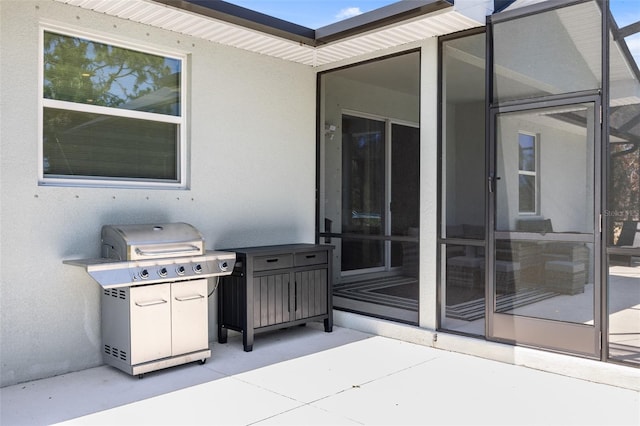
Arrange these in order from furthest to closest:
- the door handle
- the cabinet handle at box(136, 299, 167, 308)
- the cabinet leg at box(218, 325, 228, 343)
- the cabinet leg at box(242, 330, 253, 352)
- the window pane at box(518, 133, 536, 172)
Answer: the cabinet leg at box(218, 325, 228, 343) < the cabinet leg at box(242, 330, 253, 352) < the door handle < the window pane at box(518, 133, 536, 172) < the cabinet handle at box(136, 299, 167, 308)

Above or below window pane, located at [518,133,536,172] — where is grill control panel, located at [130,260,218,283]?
below

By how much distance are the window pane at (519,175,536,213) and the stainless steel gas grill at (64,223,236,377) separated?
255 cm

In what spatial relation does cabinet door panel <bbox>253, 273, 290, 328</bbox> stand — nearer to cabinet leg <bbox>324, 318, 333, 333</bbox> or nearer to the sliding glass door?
cabinet leg <bbox>324, 318, 333, 333</bbox>

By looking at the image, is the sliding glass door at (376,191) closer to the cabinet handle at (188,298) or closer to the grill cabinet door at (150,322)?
the cabinet handle at (188,298)

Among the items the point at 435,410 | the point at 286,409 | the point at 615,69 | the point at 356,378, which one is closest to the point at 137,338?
the point at 286,409

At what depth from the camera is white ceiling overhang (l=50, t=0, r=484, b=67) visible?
4035 mm

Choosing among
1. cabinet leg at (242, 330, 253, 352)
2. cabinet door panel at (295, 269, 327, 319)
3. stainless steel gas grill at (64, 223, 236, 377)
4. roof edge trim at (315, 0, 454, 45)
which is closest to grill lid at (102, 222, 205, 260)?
stainless steel gas grill at (64, 223, 236, 377)

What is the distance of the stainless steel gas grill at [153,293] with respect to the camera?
3750mm

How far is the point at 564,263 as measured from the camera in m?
3.95

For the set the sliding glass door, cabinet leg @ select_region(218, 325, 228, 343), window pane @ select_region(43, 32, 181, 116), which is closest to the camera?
window pane @ select_region(43, 32, 181, 116)

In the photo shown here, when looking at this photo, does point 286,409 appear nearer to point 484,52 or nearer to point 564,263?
point 564,263

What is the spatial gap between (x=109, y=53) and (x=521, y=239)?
379 centimetres

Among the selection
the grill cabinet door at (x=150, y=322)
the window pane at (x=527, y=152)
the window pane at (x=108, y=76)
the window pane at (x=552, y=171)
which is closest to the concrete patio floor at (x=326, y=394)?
the grill cabinet door at (x=150, y=322)

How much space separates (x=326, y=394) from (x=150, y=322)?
145 centimetres
